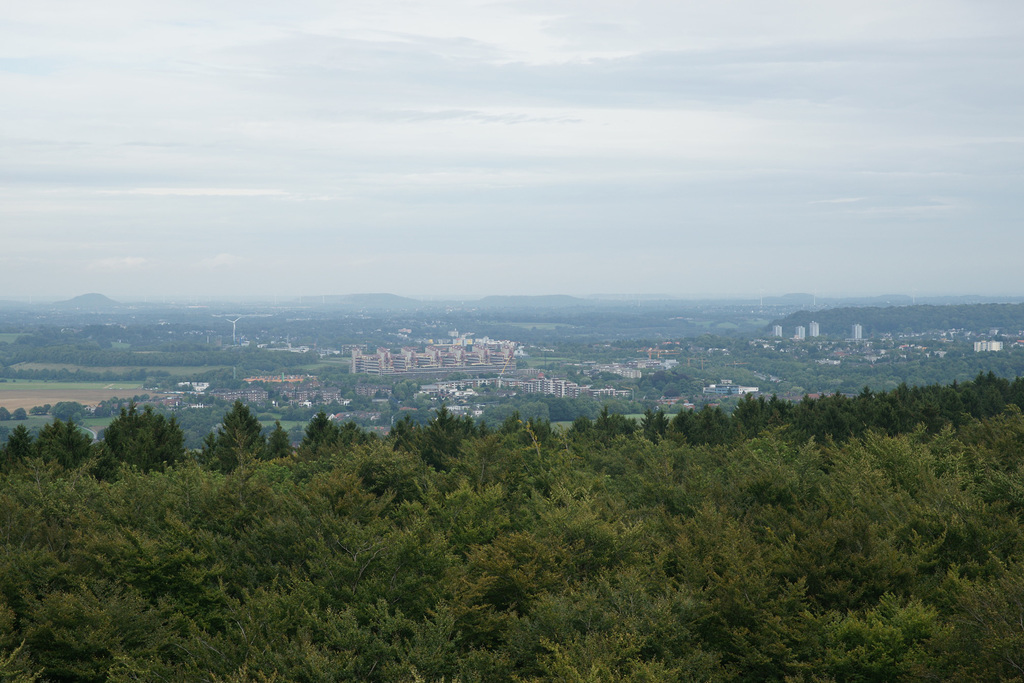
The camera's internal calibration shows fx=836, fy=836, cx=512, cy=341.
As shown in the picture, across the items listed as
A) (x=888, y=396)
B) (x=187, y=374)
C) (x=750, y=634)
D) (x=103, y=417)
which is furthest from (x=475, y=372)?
(x=750, y=634)

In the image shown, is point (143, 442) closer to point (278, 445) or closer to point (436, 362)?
point (278, 445)

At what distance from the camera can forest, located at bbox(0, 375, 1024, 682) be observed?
15.9 metres

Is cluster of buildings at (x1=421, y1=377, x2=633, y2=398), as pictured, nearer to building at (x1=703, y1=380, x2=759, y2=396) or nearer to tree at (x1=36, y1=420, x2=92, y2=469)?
building at (x1=703, y1=380, x2=759, y2=396)

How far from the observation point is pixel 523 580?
18562mm

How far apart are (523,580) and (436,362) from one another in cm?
15312

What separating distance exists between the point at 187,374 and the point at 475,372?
174ft

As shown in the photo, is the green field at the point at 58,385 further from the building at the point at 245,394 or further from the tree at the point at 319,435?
the tree at the point at 319,435

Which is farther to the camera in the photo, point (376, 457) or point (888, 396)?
point (888, 396)

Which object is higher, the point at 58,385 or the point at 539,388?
the point at 58,385

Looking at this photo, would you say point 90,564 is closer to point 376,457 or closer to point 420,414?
point 376,457

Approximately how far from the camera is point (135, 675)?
53.5 feet

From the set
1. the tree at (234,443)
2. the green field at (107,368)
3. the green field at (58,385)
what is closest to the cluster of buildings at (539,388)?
the green field at (107,368)

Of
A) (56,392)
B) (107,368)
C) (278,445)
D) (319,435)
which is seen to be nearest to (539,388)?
(56,392)

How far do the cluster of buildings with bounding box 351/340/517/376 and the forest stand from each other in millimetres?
131518
